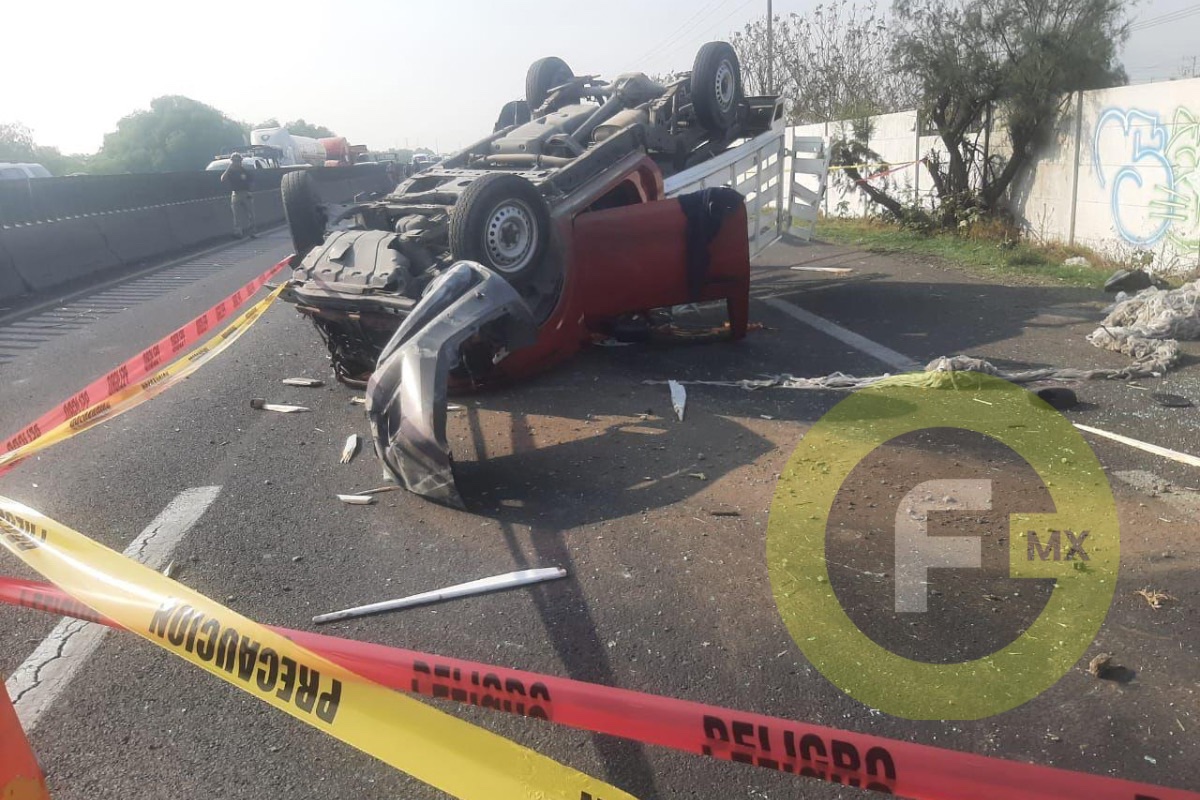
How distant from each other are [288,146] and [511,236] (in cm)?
3709

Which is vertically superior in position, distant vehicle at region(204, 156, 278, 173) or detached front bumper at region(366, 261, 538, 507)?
distant vehicle at region(204, 156, 278, 173)

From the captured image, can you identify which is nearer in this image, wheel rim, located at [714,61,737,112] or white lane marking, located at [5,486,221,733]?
white lane marking, located at [5,486,221,733]

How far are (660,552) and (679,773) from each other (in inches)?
57.8

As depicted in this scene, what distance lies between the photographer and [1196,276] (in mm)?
9273

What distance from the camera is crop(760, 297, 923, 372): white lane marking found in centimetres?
703

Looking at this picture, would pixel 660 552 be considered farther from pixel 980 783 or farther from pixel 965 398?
pixel 965 398

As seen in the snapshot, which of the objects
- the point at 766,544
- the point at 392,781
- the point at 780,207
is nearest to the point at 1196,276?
the point at 780,207

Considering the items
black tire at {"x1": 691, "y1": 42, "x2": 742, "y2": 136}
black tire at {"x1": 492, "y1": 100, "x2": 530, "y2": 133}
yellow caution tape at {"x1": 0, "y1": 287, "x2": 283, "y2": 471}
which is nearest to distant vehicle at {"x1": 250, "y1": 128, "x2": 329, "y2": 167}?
black tire at {"x1": 492, "y1": 100, "x2": 530, "y2": 133}

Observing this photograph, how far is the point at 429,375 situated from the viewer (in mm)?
4605

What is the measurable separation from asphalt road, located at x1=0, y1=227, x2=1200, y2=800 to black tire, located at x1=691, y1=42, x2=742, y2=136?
2.96m

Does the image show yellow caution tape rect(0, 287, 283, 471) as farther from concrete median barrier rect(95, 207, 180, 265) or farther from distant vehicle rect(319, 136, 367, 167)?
distant vehicle rect(319, 136, 367, 167)

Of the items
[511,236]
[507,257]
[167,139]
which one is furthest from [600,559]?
[167,139]

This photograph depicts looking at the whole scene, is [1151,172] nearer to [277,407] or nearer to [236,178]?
[277,407]

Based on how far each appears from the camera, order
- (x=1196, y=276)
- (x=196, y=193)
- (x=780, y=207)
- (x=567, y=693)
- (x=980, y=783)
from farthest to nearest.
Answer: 1. (x=196, y=193)
2. (x=780, y=207)
3. (x=1196, y=276)
4. (x=567, y=693)
5. (x=980, y=783)
